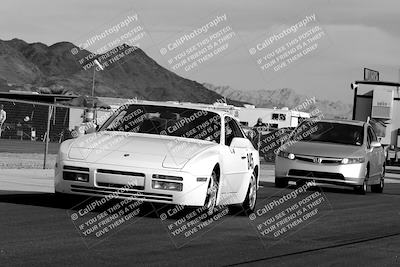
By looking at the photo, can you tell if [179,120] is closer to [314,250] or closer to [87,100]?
[314,250]

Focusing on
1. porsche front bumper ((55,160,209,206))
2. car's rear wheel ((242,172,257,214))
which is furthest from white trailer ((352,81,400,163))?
porsche front bumper ((55,160,209,206))

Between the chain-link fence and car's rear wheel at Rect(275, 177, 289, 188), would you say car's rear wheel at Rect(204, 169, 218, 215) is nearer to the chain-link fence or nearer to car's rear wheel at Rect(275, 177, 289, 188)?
car's rear wheel at Rect(275, 177, 289, 188)

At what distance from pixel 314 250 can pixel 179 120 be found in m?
3.22

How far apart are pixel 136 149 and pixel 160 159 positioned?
0.36 metres

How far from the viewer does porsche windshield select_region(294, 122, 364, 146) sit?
20219 millimetres

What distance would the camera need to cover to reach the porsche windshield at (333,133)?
20.2 meters

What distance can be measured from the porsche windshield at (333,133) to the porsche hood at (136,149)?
927cm

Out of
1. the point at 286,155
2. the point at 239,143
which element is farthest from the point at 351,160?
the point at 239,143

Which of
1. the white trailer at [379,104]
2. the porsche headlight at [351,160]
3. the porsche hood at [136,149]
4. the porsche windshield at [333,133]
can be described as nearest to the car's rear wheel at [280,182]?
the porsche windshield at [333,133]

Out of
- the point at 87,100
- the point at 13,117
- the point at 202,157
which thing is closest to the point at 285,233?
the point at 202,157

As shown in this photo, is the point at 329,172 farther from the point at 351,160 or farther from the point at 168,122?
the point at 168,122

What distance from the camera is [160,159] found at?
10484mm

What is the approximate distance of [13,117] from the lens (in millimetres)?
33438

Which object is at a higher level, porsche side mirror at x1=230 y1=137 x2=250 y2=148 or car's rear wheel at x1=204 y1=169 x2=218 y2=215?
porsche side mirror at x1=230 y1=137 x2=250 y2=148
